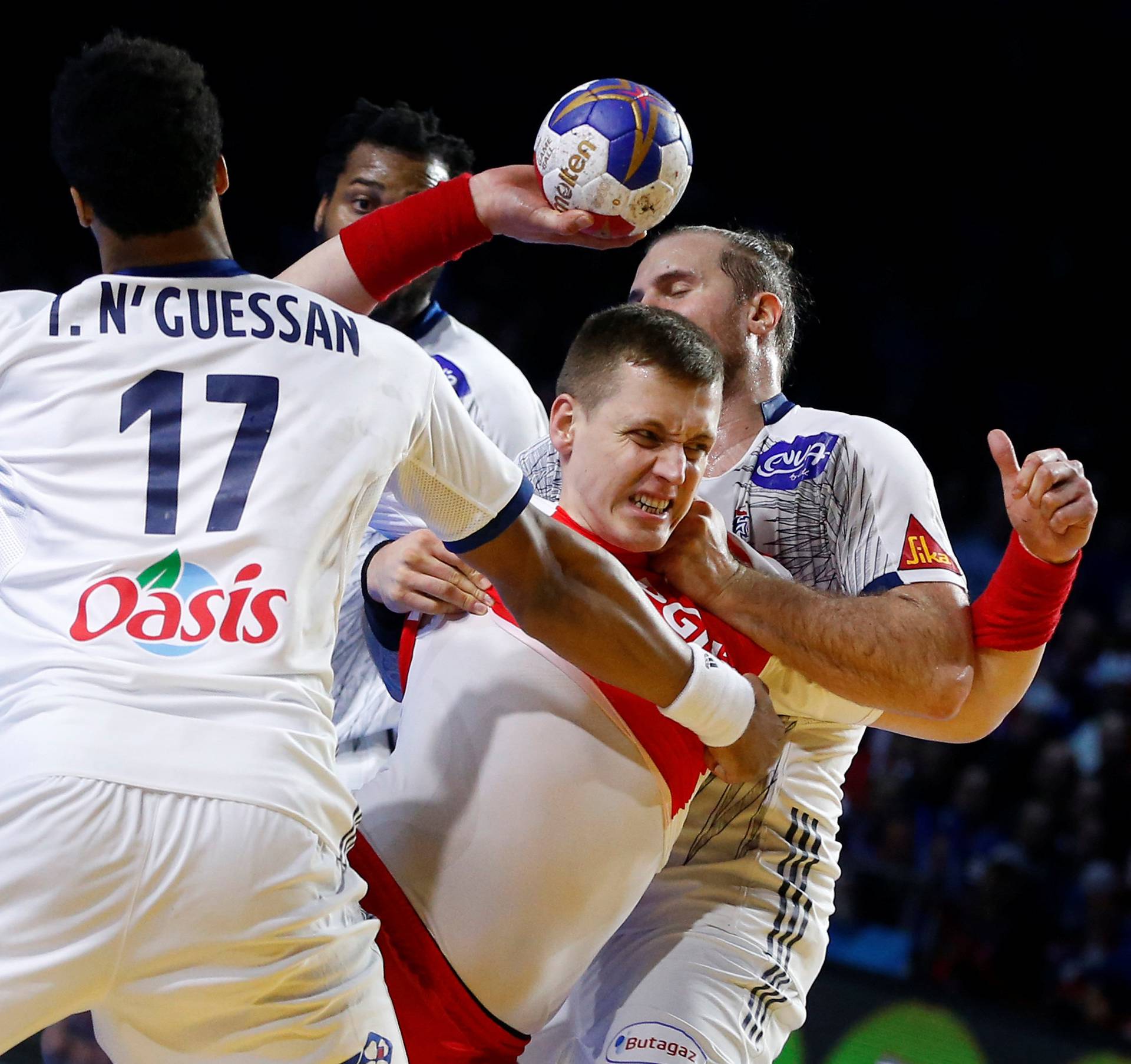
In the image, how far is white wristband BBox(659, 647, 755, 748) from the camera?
2.57 m

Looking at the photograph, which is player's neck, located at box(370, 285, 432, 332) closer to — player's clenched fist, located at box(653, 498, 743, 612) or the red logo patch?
player's clenched fist, located at box(653, 498, 743, 612)

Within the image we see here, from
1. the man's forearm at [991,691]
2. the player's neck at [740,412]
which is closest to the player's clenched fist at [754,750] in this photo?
the man's forearm at [991,691]

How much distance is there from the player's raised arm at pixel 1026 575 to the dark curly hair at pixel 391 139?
2374mm

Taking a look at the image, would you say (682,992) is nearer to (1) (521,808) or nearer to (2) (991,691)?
(1) (521,808)

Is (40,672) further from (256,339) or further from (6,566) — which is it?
(256,339)

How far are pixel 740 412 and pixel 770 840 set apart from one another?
3.55ft

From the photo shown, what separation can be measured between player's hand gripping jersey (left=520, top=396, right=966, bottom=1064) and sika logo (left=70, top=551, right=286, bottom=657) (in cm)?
124

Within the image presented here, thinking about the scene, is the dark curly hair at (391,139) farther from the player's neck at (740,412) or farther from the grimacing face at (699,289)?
the player's neck at (740,412)

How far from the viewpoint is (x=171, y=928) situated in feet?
6.43

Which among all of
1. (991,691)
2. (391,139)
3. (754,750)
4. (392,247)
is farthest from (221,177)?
(391,139)

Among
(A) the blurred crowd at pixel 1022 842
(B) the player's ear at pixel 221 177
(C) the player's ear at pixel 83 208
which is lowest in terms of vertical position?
(A) the blurred crowd at pixel 1022 842

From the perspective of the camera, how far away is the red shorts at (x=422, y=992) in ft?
8.52

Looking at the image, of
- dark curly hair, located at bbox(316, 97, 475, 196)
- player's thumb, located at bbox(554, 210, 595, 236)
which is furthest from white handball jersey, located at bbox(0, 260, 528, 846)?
dark curly hair, located at bbox(316, 97, 475, 196)

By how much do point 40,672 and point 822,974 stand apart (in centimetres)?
373
